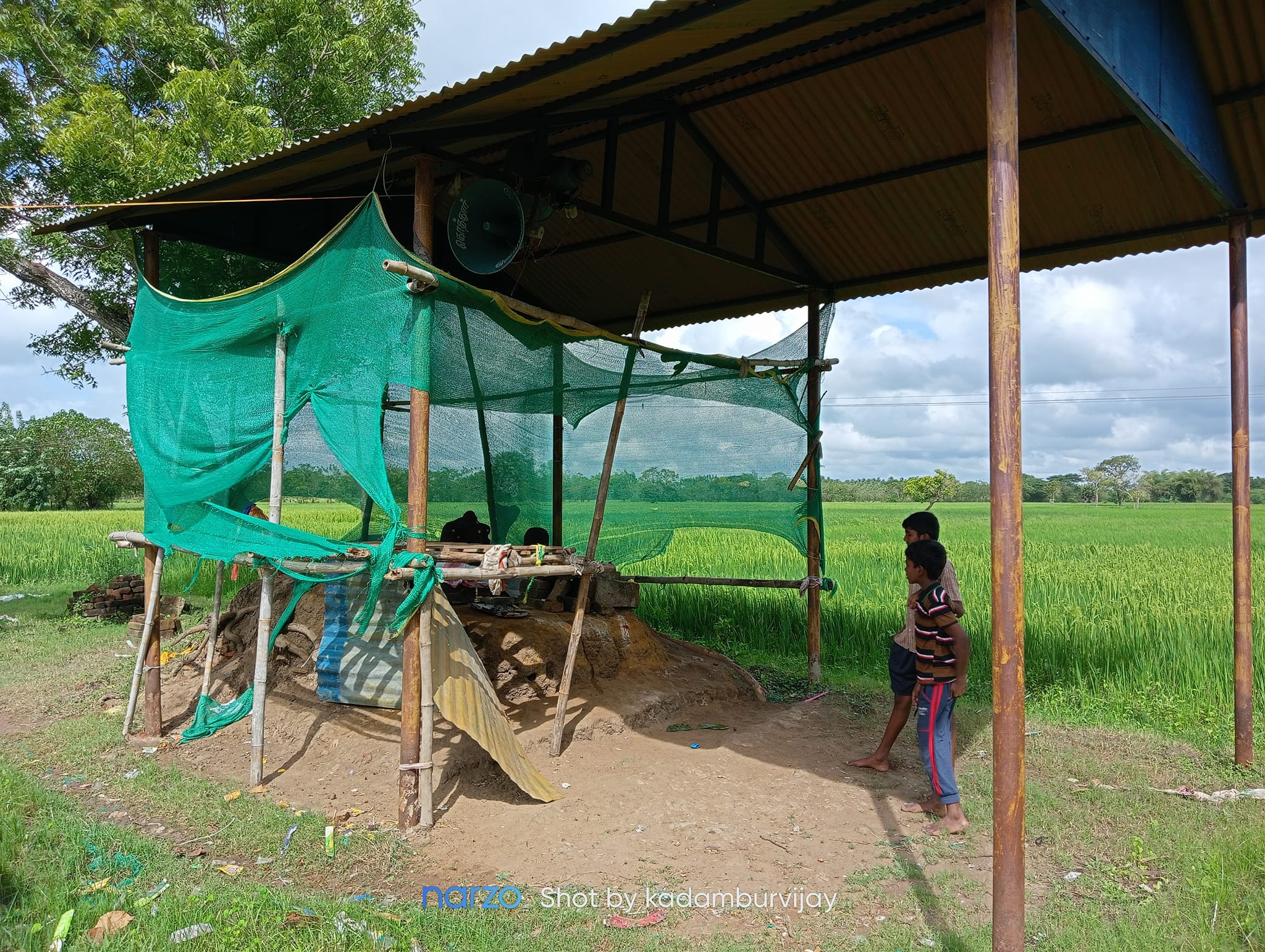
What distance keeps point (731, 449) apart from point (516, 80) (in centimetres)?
333

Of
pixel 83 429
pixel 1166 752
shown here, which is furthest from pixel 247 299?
pixel 83 429

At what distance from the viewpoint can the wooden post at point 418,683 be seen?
411 cm

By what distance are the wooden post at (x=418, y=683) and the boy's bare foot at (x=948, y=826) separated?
8.26 ft

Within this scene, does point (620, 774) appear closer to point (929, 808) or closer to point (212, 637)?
point (929, 808)

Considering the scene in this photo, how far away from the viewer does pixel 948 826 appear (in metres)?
4.14

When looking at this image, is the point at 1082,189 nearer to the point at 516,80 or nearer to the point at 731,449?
the point at 731,449

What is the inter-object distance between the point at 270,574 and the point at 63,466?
4324 cm

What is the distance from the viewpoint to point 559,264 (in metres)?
7.85

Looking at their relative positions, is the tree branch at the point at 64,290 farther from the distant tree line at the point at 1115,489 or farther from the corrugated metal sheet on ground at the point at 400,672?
the distant tree line at the point at 1115,489

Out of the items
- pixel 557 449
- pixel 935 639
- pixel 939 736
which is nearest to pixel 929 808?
pixel 939 736

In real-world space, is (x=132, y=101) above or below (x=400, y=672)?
above

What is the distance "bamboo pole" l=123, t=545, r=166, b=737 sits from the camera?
5.57m

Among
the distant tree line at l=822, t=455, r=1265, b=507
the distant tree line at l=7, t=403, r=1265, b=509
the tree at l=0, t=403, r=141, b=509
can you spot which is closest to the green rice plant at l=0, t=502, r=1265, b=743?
the distant tree line at l=7, t=403, r=1265, b=509

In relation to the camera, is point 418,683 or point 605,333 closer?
point 418,683
